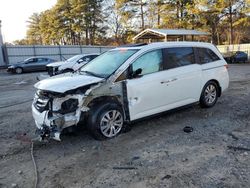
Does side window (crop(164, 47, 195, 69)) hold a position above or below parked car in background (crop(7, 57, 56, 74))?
above

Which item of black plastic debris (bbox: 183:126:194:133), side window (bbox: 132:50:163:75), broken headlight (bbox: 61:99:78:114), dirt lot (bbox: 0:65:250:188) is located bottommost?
dirt lot (bbox: 0:65:250:188)

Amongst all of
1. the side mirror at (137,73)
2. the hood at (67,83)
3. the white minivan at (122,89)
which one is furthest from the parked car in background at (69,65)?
the side mirror at (137,73)

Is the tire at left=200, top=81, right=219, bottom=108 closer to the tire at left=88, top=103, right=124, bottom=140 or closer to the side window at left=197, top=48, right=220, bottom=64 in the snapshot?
the side window at left=197, top=48, right=220, bottom=64

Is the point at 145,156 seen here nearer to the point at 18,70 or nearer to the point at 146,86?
the point at 146,86

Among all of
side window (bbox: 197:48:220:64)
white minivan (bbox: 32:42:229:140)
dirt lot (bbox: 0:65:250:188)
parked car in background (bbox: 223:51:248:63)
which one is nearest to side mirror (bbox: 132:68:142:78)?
white minivan (bbox: 32:42:229:140)

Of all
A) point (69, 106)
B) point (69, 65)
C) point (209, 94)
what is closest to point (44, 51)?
point (69, 65)

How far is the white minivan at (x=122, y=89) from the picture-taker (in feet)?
14.2

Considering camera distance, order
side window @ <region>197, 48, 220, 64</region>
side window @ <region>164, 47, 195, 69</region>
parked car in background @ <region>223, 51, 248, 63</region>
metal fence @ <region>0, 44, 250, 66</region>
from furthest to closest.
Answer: parked car in background @ <region>223, 51, 248, 63</region> < metal fence @ <region>0, 44, 250, 66</region> < side window @ <region>197, 48, 220, 64</region> < side window @ <region>164, 47, 195, 69</region>

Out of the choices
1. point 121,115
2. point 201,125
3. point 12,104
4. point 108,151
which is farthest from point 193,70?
point 12,104

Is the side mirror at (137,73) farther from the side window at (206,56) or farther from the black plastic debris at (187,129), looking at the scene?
the side window at (206,56)

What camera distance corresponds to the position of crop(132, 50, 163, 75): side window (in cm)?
494

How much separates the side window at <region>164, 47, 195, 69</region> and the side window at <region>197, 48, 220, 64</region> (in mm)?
324

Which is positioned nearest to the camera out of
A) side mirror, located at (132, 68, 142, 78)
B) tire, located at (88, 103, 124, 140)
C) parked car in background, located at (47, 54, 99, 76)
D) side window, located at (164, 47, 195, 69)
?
tire, located at (88, 103, 124, 140)

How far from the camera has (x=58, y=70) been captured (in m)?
14.4
